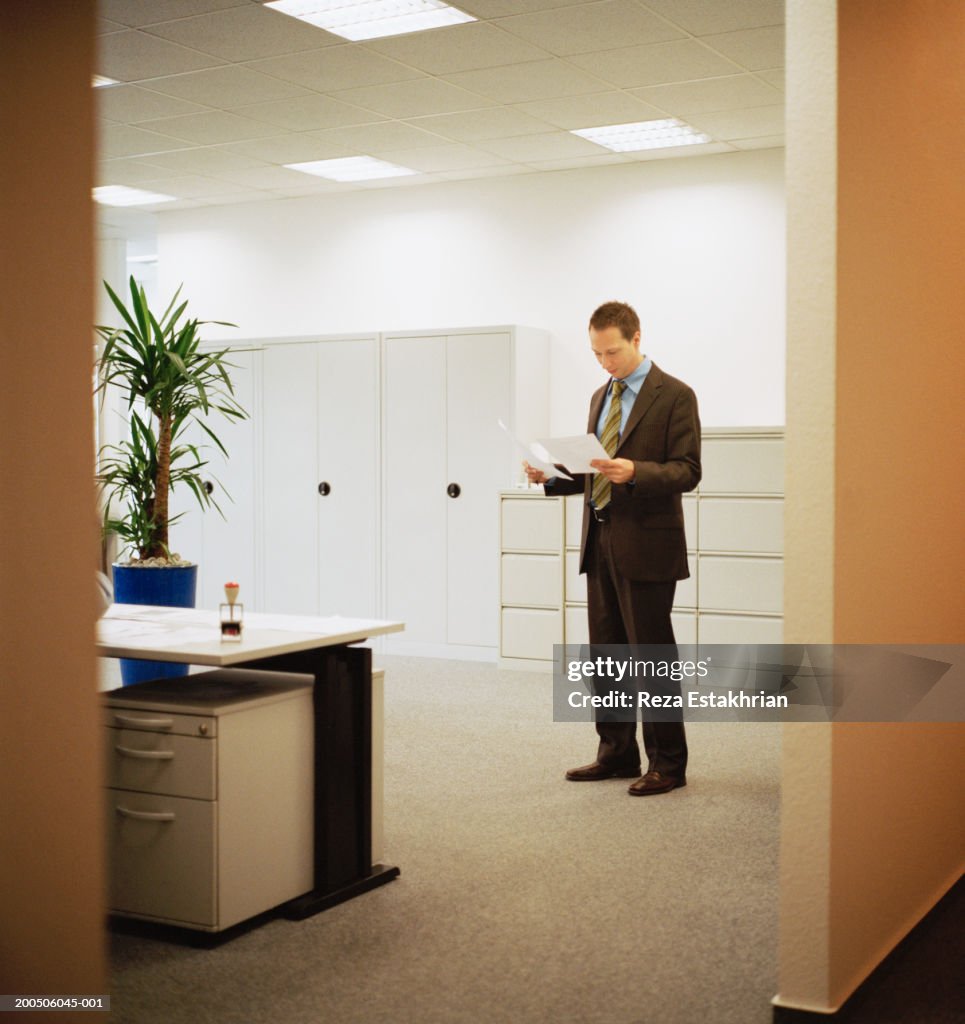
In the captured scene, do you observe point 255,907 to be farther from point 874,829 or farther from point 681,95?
point 681,95

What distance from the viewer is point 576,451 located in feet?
12.9

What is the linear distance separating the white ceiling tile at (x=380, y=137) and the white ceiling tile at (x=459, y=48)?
2.97ft

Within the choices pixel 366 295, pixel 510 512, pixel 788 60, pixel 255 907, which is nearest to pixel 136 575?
pixel 510 512

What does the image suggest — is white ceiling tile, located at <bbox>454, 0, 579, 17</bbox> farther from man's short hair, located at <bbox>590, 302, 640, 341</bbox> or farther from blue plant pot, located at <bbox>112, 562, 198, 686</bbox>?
blue plant pot, located at <bbox>112, 562, 198, 686</bbox>

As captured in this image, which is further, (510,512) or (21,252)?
(510,512)

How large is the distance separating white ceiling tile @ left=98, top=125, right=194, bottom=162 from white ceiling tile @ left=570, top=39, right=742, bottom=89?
254 centimetres

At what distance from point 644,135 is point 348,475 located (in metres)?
2.62

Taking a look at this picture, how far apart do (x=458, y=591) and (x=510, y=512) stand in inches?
31.0

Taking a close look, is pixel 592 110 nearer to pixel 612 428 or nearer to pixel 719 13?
pixel 719 13

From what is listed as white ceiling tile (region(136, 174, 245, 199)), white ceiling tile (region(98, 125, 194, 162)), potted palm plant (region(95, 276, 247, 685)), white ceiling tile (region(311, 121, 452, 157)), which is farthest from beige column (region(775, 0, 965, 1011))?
white ceiling tile (region(136, 174, 245, 199))

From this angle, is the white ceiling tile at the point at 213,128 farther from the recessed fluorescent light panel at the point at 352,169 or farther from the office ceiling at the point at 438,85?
the recessed fluorescent light panel at the point at 352,169

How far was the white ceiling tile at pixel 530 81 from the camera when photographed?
5582mm

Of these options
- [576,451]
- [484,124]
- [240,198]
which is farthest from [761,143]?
[576,451]

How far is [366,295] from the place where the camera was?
8.23m
